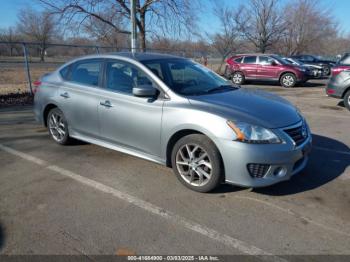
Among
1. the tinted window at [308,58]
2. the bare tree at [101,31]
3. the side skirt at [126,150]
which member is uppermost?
the bare tree at [101,31]

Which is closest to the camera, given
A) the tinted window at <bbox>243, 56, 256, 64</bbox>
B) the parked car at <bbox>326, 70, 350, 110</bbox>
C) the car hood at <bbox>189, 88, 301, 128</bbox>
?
the car hood at <bbox>189, 88, 301, 128</bbox>

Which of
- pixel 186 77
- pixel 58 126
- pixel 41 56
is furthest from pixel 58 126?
pixel 41 56

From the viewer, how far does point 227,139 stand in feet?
11.8

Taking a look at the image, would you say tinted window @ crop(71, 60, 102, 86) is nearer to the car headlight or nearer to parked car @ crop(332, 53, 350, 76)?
the car headlight

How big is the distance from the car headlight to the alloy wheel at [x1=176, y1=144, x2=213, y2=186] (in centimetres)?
46

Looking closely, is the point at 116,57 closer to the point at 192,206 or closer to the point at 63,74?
the point at 63,74

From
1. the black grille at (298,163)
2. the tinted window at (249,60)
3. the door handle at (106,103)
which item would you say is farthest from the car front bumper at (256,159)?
the tinted window at (249,60)

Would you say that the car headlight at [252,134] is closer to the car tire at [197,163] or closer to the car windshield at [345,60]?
the car tire at [197,163]

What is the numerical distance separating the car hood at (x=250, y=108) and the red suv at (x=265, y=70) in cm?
1298

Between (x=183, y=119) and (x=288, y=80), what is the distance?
1410 centimetres

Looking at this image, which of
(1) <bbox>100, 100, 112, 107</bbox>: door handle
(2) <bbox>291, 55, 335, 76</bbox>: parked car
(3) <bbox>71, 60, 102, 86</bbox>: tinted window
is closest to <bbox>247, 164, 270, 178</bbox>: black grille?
(1) <bbox>100, 100, 112, 107</bbox>: door handle

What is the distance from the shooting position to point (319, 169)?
468cm

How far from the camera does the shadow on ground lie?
402 cm

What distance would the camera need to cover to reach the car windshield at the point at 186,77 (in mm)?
4355
